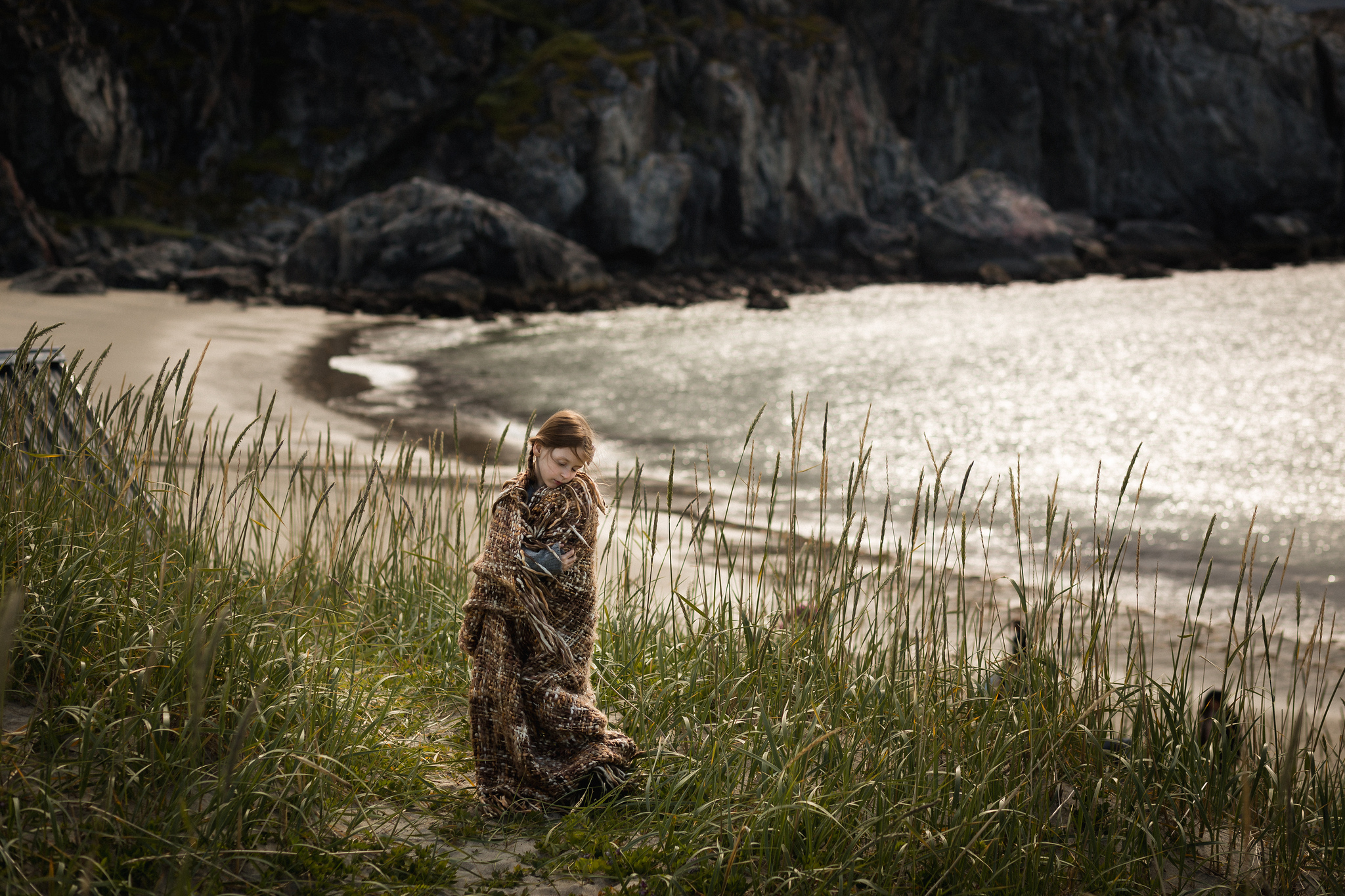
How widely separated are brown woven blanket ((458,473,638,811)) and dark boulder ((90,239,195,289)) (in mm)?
33539

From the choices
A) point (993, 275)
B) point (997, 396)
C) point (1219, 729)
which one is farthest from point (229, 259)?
point (1219, 729)

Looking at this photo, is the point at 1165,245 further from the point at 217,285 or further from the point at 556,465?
the point at 556,465

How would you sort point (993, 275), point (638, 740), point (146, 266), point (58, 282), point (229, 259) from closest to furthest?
point (638, 740), point (58, 282), point (146, 266), point (229, 259), point (993, 275)

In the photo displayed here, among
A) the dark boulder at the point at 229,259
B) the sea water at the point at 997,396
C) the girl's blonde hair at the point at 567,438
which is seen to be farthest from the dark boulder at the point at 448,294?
the girl's blonde hair at the point at 567,438

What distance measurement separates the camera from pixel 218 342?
22.8m

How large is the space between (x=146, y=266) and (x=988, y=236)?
4299 cm

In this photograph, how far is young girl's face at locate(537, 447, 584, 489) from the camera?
364 cm

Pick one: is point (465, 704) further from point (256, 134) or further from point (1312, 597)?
point (256, 134)

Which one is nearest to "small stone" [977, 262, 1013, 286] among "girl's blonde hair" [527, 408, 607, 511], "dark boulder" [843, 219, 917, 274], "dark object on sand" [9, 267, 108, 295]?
"dark boulder" [843, 219, 917, 274]

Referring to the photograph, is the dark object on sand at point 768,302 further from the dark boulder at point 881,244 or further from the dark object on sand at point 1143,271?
the dark object on sand at point 1143,271

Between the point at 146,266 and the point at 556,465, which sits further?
the point at 146,266

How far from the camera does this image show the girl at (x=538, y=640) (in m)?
3.61

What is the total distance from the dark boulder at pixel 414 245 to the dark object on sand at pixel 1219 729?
34.4 meters

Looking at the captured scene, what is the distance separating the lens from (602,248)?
48.0 metres
